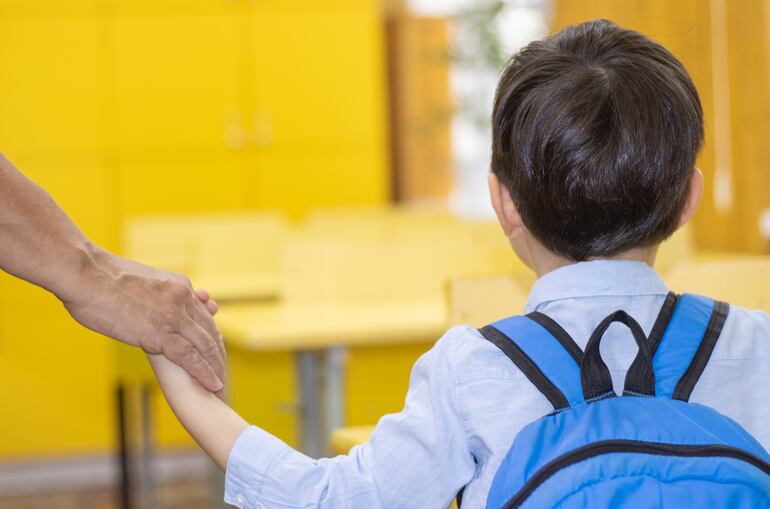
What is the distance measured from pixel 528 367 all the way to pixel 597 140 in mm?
220

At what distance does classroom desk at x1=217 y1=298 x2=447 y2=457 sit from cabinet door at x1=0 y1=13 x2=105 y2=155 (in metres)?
2.68

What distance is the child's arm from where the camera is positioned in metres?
1.14

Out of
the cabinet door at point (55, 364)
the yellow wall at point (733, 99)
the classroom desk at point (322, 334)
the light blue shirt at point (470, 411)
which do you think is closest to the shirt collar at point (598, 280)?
the light blue shirt at point (470, 411)

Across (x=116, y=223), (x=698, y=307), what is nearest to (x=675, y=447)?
(x=698, y=307)

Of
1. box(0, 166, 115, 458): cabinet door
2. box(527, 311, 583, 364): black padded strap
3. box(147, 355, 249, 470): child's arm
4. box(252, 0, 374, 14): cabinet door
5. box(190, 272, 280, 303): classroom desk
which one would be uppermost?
box(252, 0, 374, 14): cabinet door

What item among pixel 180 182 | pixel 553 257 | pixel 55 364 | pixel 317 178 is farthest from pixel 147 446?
pixel 553 257

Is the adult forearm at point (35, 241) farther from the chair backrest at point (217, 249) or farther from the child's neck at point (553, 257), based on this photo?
the chair backrest at point (217, 249)

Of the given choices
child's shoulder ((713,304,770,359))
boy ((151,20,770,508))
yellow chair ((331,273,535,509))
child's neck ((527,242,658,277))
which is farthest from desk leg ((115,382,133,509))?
child's shoulder ((713,304,770,359))

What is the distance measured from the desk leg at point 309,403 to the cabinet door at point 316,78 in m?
2.99

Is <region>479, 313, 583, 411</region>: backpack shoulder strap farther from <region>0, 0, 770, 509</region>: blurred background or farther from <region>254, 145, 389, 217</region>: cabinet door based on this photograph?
<region>254, 145, 389, 217</region>: cabinet door

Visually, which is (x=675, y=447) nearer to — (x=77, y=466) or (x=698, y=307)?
(x=698, y=307)

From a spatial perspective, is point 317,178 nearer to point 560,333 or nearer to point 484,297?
point 484,297

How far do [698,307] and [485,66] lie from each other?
16.4 feet

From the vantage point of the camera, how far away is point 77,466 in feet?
18.2
